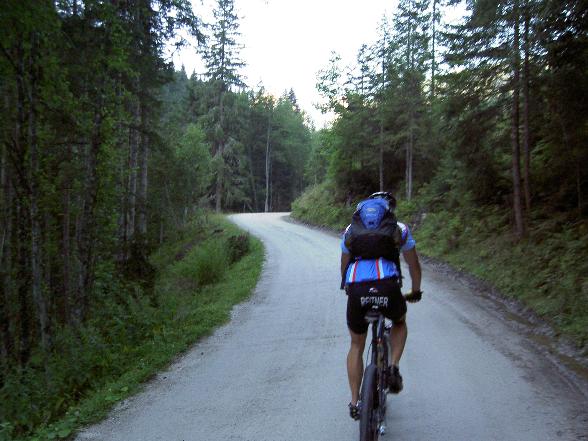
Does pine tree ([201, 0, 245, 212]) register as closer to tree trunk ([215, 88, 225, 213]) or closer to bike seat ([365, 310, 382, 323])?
tree trunk ([215, 88, 225, 213])

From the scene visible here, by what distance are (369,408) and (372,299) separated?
29.7 inches

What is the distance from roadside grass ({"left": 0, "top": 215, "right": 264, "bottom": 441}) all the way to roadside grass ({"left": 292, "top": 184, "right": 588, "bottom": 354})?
5.70 m

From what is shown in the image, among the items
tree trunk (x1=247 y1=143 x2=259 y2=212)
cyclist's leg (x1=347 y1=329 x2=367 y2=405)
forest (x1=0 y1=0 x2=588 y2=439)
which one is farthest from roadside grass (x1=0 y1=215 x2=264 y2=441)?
tree trunk (x1=247 y1=143 x2=259 y2=212)

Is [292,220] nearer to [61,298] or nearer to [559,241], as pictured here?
[61,298]

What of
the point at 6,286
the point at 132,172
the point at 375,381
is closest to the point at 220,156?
the point at 132,172

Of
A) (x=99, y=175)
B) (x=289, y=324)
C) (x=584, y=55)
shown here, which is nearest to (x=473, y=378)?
(x=289, y=324)

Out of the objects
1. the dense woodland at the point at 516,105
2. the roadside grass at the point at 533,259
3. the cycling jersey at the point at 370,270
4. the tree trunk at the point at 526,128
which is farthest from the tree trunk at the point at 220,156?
the cycling jersey at the point at 370,270

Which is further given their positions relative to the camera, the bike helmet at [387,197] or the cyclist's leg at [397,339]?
the cyclist's leg at [397,339]

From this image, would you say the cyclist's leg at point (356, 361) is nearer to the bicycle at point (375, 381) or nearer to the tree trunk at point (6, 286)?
the bicycle at point (375, 381)

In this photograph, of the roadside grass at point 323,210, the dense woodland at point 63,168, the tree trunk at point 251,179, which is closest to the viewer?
the dense woodland at point 63,168

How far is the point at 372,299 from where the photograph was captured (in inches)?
139

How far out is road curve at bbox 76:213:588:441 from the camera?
414 cm

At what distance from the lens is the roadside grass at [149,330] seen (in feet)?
16.5

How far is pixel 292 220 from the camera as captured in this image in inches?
1342
